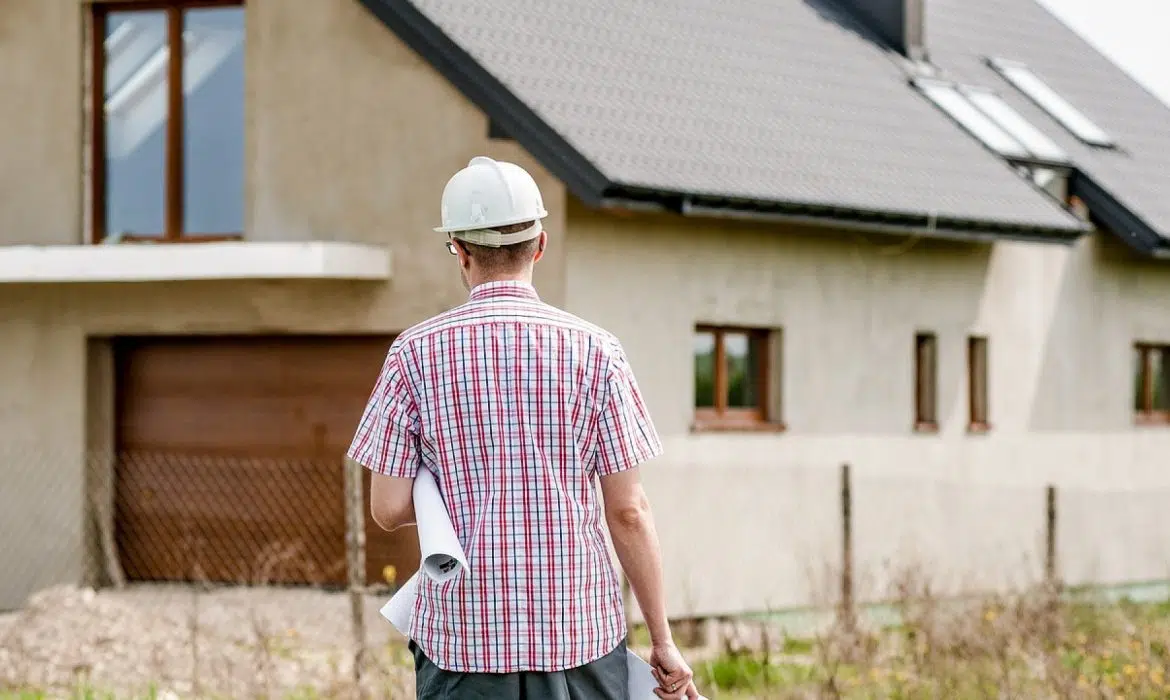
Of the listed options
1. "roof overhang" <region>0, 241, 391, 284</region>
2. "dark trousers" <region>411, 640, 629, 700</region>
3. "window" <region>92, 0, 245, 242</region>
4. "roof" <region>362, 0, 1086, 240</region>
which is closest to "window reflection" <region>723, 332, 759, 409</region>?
"roof" <region>362, 0, 1086, 240</region>

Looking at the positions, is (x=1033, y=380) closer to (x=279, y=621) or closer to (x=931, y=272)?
(x=931, y=272)

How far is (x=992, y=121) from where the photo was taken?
1752cm

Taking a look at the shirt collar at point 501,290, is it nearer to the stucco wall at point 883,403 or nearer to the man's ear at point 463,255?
the man's ear at point 463,255

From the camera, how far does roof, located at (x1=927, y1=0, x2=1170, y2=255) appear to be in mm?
16984

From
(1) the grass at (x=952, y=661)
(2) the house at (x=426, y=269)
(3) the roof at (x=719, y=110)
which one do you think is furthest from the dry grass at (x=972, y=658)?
(3) the roof at (x=719, y=110)

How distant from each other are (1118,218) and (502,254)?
13593 mm

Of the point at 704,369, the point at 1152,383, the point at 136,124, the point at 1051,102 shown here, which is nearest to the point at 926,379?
the point at 704,369

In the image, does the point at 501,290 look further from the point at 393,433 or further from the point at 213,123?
the point at 213,123

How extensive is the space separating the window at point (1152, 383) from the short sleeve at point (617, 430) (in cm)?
1474

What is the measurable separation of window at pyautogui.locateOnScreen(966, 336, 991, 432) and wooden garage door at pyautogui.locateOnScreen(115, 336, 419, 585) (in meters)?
5.16

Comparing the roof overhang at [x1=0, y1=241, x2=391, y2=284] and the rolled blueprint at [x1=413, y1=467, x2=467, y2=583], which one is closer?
the rolled blueprint at [x1=413, y1=467, x2=467, y2=583]

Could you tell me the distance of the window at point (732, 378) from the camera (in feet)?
45.6

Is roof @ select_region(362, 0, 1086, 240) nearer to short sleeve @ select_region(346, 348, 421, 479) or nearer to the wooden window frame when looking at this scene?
the wooden window frame

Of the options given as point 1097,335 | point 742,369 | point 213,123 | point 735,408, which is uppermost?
point 213,123
